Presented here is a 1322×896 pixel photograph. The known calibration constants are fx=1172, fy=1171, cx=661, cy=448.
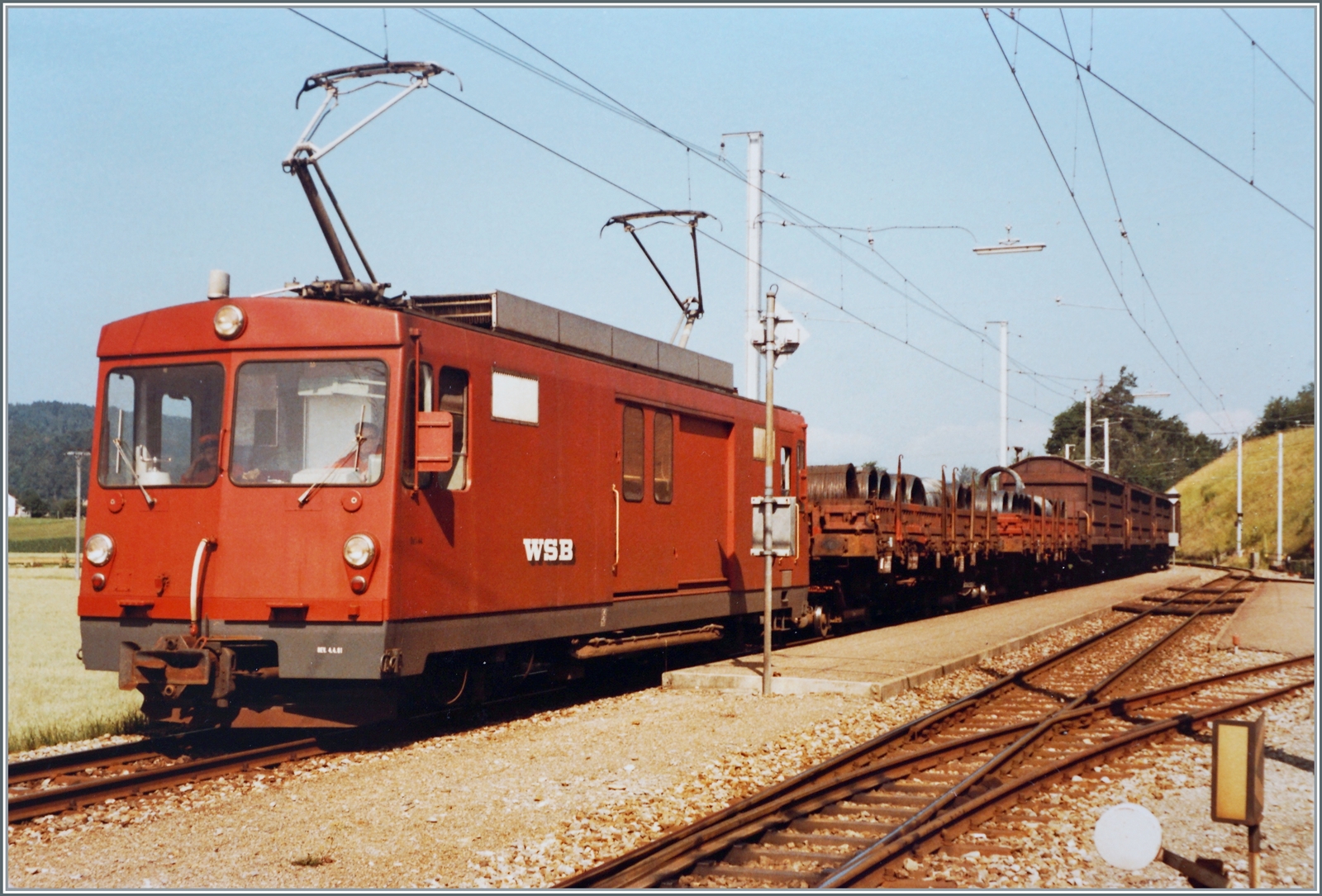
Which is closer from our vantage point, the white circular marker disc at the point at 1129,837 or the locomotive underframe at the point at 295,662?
the white circular marker disc at the point at 1129,837

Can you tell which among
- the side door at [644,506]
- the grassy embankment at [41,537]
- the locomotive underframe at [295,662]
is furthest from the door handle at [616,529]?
the grassy embankment at [41,537]

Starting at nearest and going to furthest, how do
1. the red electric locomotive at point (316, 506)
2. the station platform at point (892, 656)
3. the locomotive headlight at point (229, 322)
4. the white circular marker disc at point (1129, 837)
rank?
the white circular marker disc at point (1129, 837), the red electric locomotive at point (316, 506), the locomotive headlight at point (229, 322), the station platform at point (892, 656)

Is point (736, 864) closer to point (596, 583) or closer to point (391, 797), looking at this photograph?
point (391, 797)

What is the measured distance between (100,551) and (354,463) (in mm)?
2125

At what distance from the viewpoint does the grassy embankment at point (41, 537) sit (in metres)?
49.5

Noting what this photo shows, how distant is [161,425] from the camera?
28.9 feet

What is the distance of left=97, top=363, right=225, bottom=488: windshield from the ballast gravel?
7.73ft

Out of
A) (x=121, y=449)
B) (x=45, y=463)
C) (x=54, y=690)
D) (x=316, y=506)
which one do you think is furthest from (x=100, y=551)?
(x=45, y=463)

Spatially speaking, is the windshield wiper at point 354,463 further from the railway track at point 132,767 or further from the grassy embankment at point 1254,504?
the grassy embankment at point 1254,504

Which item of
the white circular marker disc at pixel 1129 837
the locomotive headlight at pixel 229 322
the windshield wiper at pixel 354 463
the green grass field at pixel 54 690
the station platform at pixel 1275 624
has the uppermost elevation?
the locomotive headlight at pixel 229 322

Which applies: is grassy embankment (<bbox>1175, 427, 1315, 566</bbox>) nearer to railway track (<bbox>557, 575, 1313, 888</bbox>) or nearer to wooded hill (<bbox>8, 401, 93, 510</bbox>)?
railway track (<bbox>557, 575, 1313, 888</bbox>)

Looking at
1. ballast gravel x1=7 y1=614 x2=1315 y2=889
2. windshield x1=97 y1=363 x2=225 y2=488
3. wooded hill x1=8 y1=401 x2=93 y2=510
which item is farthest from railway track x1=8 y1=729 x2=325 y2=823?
wooded hill x1=8 y1=401 x2=93 y2=510

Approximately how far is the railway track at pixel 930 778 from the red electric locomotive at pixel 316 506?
2964 millimetres

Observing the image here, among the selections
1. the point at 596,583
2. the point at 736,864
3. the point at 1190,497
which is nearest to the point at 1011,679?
the point at 596,583
